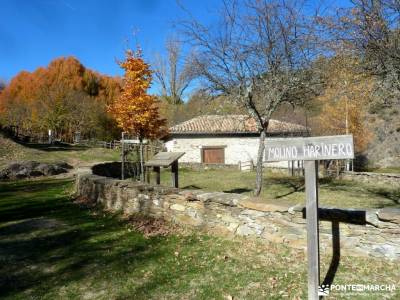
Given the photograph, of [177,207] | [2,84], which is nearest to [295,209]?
[177,207]

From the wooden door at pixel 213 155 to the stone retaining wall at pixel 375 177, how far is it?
11.8 m

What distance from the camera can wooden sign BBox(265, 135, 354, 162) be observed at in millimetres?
3506

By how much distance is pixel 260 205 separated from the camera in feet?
17.9

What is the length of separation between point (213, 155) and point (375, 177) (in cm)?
1461

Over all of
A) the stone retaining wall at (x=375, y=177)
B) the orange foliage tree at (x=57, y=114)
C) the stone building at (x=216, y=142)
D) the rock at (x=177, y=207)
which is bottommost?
the stone retaining wall at (x=375, y=177)

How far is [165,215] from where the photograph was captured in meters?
7.12

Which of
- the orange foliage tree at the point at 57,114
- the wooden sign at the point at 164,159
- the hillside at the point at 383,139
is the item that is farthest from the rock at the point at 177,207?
the orange foliage tree at the point at 57,114

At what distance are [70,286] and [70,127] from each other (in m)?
45.5

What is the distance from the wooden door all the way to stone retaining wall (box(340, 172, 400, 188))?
11755 millimetres

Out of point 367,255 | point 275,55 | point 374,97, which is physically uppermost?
point 275,55

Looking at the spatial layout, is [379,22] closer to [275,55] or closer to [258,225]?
[258,225]

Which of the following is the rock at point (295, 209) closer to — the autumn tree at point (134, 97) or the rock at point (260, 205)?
the rock at point (260, 205)

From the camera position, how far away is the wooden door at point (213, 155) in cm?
2992

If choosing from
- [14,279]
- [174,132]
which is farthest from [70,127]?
[14,279]
